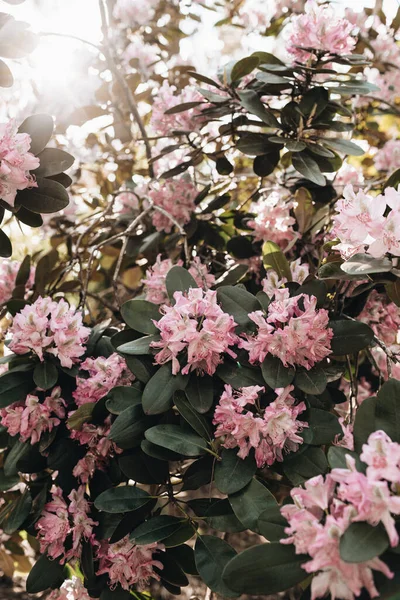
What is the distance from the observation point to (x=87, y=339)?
1.21 meters

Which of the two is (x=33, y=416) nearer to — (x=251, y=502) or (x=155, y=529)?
(x=155, y=529)

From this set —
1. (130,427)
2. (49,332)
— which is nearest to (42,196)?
(49,332)

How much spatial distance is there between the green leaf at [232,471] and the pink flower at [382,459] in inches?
→ 11.2

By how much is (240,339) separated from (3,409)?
53cm

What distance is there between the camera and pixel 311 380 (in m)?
0.93

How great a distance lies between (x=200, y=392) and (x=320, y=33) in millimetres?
953

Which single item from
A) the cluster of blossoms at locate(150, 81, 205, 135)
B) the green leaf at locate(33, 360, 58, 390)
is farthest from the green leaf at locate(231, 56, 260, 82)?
the green leaf at locate(33, 360, 58, 390)

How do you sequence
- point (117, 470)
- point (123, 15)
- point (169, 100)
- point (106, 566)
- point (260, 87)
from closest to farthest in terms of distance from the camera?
point (106, 566)
point (117, 470)
point (260, 87)
point (169, 100)
point (123, 15)

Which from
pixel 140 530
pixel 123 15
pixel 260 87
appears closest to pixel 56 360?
pixel 140 530

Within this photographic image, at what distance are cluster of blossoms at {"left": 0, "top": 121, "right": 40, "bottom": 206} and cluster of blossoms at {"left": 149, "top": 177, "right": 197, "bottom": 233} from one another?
2.14 ft

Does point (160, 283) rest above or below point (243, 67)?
below

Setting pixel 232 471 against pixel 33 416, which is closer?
pixel 232 471

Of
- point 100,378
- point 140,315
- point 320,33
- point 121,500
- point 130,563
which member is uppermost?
point 320,33

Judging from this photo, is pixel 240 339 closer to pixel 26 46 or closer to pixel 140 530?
pixel 140 530
